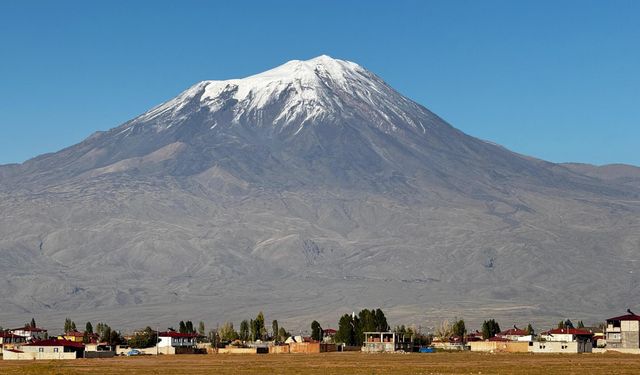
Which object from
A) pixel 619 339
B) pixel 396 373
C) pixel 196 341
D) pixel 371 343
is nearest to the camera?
pixel 396 373

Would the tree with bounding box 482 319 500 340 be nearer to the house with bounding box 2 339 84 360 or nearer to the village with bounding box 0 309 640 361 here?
the village with bounding box 0 309 640 361

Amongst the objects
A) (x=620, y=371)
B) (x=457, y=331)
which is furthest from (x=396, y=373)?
(x=457, y=331)

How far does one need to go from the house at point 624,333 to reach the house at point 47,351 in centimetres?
5453

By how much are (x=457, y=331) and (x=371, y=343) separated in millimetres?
45950

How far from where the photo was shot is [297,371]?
87.8 meters

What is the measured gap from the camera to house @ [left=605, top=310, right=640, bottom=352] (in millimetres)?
137625

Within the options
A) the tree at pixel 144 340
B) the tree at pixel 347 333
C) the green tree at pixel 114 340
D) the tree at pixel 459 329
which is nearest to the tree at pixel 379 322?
the tree at pixel 347 333

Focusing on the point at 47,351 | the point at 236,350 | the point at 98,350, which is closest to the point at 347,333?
the point at 236,350

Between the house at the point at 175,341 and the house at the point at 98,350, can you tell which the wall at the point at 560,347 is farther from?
the house at the point at 98,350

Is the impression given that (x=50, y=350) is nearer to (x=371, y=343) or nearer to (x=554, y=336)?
(x=371, y=343)

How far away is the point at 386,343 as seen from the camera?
14625cm

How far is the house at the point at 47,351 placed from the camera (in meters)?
126

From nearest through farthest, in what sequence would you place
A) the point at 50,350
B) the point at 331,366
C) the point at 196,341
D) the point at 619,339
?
1. the point at 331,366
2. the point at 50,350
3. the point at 619,339
4. the point at 196,341

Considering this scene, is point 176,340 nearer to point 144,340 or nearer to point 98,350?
point 144,340
